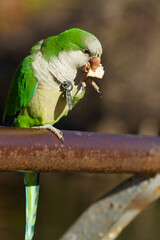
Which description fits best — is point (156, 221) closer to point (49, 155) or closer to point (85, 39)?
point (85, 39)

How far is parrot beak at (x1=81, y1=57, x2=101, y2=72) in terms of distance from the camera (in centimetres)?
277

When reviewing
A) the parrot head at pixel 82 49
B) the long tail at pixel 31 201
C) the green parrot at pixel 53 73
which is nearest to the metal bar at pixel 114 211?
the long tail at pixel 31 201

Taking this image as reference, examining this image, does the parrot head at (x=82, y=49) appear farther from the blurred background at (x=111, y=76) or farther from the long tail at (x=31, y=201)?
the blurred background at (x=111, y=76)

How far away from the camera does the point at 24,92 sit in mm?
2805

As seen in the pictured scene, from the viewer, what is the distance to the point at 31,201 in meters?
2.46

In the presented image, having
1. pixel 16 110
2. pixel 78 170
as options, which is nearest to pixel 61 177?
pixel 16 110

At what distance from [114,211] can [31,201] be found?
1164 millimetres

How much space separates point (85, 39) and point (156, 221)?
545 centimetres

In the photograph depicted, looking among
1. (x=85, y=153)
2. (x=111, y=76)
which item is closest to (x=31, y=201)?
(x=85, y=153)

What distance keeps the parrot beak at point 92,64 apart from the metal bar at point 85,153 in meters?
1.29

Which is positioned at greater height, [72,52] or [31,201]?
[72,52]

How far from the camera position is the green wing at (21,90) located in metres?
2.77

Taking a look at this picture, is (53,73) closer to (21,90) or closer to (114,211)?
(21,90)

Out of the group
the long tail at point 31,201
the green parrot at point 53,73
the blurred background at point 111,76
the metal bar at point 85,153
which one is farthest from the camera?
the blurred background at point 111,76
